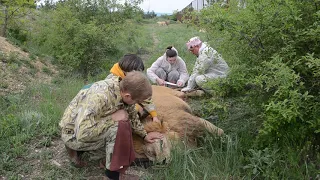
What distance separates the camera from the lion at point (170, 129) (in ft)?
10.6

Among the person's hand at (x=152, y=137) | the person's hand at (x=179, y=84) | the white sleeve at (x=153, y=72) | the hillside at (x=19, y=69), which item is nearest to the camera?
the person's hand at (x=152, y=137)

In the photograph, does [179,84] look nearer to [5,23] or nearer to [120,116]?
[120,116]

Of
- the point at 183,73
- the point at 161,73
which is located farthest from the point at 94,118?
the point at 183,73

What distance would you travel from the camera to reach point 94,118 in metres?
2.80

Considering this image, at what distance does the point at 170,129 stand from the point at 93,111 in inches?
38.8

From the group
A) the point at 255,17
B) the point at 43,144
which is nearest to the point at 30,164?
the point at 43,144

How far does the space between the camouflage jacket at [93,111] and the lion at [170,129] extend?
1.45 feet

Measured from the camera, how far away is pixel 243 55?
330 cm

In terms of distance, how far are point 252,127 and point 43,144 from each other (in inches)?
85.0

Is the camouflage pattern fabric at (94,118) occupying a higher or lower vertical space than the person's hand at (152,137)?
higher

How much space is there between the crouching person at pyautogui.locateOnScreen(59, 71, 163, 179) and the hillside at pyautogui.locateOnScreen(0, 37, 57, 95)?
281 cm

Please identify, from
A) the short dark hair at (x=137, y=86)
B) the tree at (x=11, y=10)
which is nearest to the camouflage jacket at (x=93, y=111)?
the short dark hair at (x=137, y=86)

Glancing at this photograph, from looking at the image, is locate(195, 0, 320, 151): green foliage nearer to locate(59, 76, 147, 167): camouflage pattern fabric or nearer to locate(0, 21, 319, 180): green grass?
locate(0, 21, 319, 180): green grass

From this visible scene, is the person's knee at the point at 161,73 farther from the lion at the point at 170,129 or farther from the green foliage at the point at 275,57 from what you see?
the green foliage at the point at 275,57
